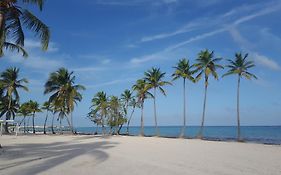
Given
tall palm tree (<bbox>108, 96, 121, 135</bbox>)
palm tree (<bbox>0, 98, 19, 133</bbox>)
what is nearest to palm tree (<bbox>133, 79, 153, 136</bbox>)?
tall palm tree (<bbox>108, 96, 121, 135</bbox>)

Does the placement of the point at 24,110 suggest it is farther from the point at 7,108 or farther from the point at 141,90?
the point at 141,90

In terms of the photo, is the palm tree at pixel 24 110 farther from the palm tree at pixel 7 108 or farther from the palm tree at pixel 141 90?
the palm tree at pixel 141 90

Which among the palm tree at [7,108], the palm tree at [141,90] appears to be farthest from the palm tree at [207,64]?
the palm tree at [7,108]

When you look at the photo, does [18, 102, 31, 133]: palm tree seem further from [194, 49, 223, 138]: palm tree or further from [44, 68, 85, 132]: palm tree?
[194, 49, 223, 138]: palm tree

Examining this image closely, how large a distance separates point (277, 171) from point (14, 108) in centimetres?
6020

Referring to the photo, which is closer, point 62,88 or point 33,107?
point 62,88

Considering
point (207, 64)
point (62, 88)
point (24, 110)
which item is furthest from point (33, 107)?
point (207, 64)

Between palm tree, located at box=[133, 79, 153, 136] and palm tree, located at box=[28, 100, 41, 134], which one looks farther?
palm tree, located at box=[28, 100, 41, 134]

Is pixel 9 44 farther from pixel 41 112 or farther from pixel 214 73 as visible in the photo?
pixel 41 112

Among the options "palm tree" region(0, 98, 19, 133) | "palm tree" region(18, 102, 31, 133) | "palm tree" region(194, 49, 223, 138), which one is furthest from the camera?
"palm tree" region(18, 102, 31, 133)

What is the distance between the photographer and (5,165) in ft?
40.9

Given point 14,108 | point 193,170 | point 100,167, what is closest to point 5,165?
point 100,167

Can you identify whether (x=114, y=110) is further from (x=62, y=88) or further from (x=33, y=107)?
(x=33, y=107)

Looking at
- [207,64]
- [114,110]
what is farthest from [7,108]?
[207,64]
